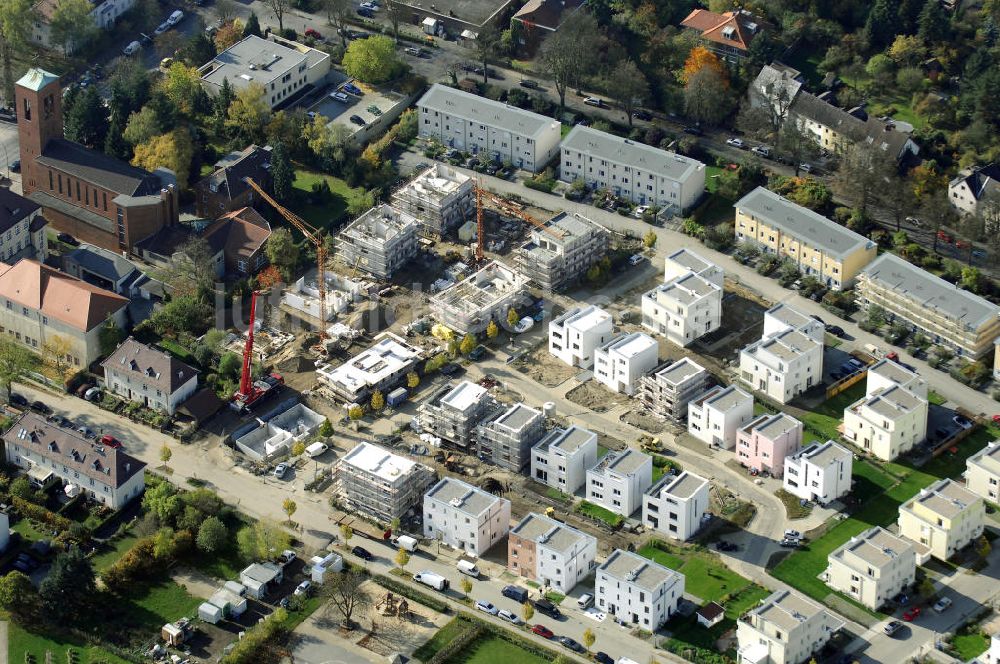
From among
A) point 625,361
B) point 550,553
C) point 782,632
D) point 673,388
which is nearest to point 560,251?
point 625,361

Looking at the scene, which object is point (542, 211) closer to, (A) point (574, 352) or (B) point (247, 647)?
(A) point (574, 352)

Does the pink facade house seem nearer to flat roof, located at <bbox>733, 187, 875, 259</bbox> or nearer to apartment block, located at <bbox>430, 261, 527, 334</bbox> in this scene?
flat roof, located at <bbox>733, 187, 875, 259</bbox>

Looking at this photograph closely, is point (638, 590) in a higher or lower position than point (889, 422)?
lower

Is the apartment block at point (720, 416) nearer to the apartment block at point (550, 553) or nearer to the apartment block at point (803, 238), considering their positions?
the apartment block at point (550, 553)

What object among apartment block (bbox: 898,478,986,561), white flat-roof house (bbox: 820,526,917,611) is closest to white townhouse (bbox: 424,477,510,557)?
white flat-roof house (bbox: 820,526,917,611)

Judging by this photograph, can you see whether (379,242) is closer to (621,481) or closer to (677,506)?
(621,481)

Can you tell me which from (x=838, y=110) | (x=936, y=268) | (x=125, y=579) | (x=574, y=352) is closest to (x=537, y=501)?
(x=574, y=352)
